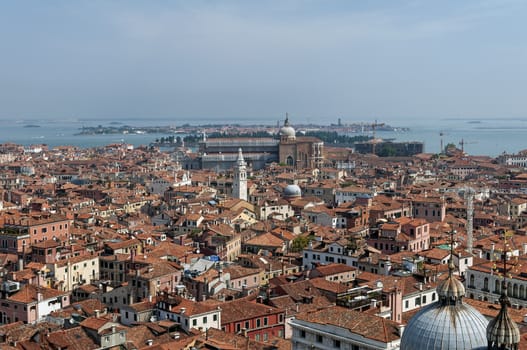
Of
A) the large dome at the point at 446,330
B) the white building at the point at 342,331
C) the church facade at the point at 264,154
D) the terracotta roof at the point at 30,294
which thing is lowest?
the church facade at the point at 264,154

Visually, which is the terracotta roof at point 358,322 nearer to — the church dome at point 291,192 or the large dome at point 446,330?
the large dome at point 446,330

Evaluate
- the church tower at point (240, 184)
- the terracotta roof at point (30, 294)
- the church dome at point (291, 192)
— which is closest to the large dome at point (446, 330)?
the terracotta roof at point (30, 294)

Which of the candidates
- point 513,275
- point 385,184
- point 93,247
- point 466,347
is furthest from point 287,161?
point 466,347

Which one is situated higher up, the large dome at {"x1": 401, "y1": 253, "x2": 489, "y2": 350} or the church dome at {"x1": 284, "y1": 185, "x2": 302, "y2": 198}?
the large dome at {"x1": 401, "y1": 253, "x2": 489, "y2": 350}

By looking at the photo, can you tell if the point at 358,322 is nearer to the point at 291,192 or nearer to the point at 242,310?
the point at 242,310

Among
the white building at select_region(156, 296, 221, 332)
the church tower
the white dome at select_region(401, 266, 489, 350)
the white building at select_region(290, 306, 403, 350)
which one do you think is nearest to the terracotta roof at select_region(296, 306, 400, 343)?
the white building at select_region(290, 306, 403, 350)

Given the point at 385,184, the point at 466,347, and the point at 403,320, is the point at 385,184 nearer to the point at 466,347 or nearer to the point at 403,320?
the point at 403,320

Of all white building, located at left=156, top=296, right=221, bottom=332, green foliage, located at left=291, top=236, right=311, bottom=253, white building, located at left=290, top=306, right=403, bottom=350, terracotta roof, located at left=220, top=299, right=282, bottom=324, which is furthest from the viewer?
green foliage, located at left=291, top=236, right=311, bottom=253

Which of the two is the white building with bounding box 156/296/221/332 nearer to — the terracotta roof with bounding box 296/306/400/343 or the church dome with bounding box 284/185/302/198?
the terracotta roof with bounding box 296/306/400/343
